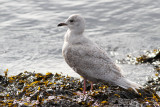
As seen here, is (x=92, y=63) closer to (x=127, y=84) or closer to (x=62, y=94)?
(x=127, y=84)

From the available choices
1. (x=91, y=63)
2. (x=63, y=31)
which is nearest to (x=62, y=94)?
(x=91, y=63)

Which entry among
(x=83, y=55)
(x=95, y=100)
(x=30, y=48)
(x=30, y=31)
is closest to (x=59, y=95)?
(x=95, y=100)

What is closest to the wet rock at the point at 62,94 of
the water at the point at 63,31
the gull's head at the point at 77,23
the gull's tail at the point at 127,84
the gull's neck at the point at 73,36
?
the gull's tail at the point at 127,84

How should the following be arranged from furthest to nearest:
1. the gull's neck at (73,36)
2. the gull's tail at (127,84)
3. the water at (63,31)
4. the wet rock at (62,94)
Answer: the water at (63,31) → the gull's neck at (73,36) → the gull's tail at (127,84) → the wet rock at (62,94)

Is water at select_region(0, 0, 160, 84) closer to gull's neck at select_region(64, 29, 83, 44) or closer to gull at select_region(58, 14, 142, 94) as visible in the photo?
gull at select_region(58, 14, 142, 94)

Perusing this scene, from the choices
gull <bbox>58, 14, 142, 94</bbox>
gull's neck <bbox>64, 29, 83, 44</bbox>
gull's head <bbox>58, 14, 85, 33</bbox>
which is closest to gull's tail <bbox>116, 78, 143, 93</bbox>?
gull <bbox>58, 14, 142, 94</bbox>

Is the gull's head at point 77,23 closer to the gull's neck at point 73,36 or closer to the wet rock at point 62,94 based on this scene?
the gull's neck at point 73,36

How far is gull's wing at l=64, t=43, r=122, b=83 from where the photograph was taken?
615cm

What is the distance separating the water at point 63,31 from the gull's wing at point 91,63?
2071 mm

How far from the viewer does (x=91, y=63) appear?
20.3ft

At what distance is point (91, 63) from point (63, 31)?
240 inches

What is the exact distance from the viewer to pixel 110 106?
5.29 m

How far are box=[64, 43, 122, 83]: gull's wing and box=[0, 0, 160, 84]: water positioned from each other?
2.07 m

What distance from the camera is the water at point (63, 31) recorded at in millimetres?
9406
